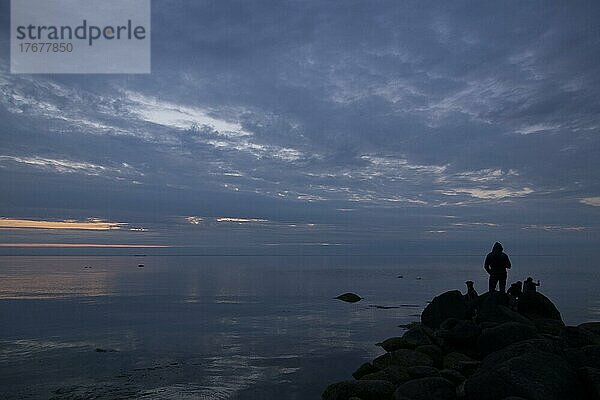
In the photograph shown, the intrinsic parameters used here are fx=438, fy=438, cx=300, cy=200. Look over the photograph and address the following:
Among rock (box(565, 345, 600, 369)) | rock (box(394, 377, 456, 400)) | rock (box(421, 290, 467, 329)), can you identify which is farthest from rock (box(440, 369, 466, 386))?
rock (box(421, 290, 467, 329))

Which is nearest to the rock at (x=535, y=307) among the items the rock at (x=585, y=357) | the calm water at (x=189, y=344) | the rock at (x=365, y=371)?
the calm water at (x=189, y=344)

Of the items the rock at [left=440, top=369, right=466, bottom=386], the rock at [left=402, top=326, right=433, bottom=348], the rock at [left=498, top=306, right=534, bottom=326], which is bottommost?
the rock at [left=402, top=326, right=433, bottom=348]

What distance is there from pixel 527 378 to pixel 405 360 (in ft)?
22.0

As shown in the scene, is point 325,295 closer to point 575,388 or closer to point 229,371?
point 229,371

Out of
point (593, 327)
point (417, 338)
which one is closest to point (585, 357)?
point (417, 338)

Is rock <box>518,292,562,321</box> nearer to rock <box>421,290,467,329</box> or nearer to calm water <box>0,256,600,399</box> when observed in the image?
rock <box>421,290,467,329</box>

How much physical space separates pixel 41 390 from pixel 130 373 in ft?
12.0

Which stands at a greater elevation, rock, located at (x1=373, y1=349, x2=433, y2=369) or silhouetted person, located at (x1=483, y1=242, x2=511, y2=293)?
silhouetted person, located at (x1=483, y1=242, x2=511, y2=293)

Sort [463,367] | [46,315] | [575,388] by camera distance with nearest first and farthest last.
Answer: [575,388] → [463,367] → [46,315]

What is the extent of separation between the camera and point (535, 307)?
78.1ft

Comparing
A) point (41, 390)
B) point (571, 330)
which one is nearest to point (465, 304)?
point (571, 330)

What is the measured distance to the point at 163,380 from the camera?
18578 mm

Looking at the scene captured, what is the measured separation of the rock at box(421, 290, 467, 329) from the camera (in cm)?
2484

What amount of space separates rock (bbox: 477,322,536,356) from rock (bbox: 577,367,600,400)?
160 inches
